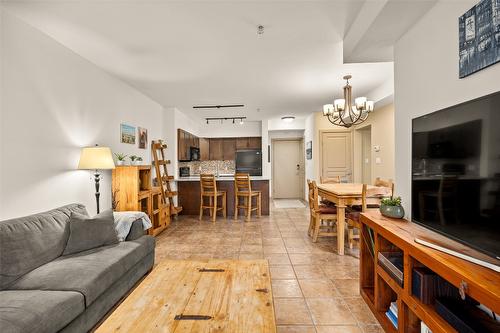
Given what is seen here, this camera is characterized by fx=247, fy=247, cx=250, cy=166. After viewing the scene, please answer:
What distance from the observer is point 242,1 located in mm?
2008

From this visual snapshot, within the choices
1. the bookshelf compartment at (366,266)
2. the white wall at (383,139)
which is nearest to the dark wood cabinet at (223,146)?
the white wall at (383,139)

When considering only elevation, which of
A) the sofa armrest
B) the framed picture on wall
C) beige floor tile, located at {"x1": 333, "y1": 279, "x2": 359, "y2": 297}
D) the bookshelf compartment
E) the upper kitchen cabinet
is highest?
the upper kitchen cabinet

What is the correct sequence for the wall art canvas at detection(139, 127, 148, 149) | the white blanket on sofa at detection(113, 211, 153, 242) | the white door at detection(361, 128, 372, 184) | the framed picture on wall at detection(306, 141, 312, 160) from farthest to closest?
the framed picture on wall at detection(306, 141, 312, 160) < the white door at detection(361, 128, 372, 184) < the wall art canvas at detection(139, 127, 148, 149) < the white blanket on sofa at detection(113, 211, 153, 242)

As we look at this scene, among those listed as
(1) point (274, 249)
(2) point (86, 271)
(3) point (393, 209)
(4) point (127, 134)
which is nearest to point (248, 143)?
(4) point (127, 134)

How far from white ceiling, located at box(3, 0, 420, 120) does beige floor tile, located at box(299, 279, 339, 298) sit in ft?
8.31

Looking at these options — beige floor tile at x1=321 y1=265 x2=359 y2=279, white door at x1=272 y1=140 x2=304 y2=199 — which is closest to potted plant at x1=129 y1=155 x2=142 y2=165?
beige floor tile at x1=321 y1=265 x2=359 y2=279

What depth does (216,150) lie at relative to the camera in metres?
7.94

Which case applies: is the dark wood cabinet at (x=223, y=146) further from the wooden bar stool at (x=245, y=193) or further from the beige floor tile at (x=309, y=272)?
the beige floor tile at (x=309, y=272)

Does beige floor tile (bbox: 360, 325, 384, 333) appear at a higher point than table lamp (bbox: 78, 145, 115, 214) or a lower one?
lower

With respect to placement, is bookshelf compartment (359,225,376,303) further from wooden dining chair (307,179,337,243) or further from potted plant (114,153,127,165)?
potted plant (114,153,127,165)

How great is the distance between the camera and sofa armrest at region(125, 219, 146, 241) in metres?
2.61

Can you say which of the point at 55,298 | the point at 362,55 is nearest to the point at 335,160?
the point at 362,55

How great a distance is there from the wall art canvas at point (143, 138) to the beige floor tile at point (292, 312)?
3636 millimetres

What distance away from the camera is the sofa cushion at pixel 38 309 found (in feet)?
4.17
